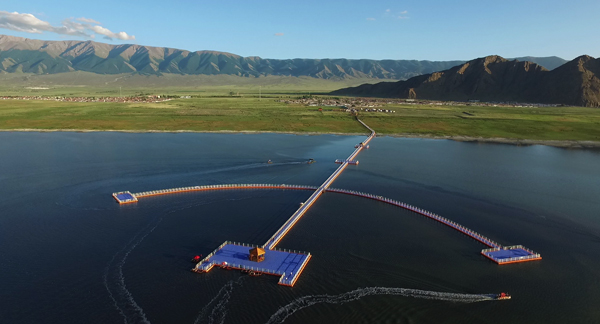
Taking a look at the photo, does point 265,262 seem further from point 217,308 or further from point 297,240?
point 217,308

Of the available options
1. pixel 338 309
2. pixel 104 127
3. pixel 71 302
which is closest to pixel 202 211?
pixel 71 302

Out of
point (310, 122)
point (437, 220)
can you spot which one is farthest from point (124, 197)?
point (310, 122)

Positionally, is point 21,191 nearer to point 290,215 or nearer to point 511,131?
point 290,215

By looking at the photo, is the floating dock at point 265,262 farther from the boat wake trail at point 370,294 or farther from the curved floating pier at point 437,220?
the curved floating pier at point 437,220

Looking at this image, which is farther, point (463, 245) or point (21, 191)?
point (21, 191)

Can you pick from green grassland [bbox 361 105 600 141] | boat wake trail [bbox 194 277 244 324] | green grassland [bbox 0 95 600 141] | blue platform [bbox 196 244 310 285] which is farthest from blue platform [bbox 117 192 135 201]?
green grassland [bbox 361 105 600 141]

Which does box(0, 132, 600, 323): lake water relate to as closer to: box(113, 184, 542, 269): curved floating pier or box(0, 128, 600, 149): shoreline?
box(113, 184, 542, 269): curved floating pier
